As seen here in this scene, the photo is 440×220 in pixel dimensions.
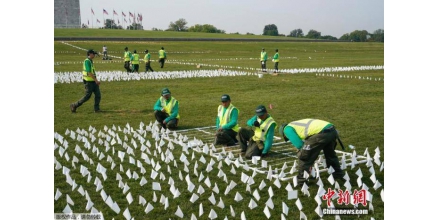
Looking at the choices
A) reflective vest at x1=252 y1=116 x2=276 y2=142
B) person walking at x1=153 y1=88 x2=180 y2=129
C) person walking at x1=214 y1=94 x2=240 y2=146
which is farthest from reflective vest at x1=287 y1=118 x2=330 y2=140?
person walking at x1=153 y1=88 x2=180 y2=129

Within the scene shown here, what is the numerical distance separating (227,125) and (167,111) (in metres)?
2.80

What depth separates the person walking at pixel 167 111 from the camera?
1229 cm

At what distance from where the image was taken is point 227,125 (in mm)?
10336

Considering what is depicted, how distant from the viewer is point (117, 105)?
16406mm

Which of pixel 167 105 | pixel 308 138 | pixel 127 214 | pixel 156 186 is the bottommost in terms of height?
pixel 127 214

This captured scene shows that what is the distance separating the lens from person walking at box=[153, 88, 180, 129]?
12.3 m

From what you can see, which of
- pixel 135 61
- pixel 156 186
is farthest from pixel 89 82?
pixel 135 61

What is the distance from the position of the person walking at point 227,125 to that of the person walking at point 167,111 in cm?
212

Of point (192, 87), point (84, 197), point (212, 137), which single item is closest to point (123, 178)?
point (84, 197)

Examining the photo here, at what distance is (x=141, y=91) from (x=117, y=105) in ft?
12.4

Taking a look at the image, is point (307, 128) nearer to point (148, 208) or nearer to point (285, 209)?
point (285, 209)

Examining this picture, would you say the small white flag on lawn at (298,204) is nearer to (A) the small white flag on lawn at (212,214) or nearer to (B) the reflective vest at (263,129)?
(A) the small white flag on lawn at (212,214)

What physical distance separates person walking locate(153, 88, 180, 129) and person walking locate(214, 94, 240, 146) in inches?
83.5

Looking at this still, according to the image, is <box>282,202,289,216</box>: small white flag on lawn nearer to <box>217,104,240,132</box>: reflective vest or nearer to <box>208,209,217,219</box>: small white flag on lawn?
<box>208,209,217,219</box>: small white flag on lawn
